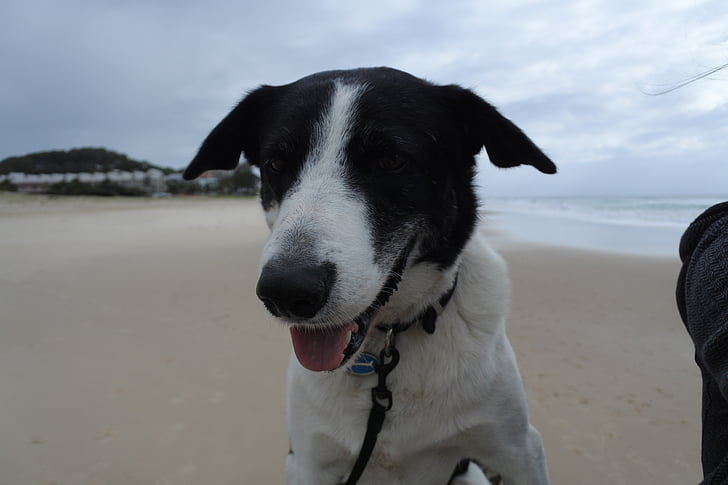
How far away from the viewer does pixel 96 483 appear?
7.90ft

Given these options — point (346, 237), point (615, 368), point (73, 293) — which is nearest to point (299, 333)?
point (346, 237)

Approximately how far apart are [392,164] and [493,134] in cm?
56

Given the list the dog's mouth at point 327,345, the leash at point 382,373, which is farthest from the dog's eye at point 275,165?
the leash at point 382,373

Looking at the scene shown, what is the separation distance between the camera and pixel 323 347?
1522 mm

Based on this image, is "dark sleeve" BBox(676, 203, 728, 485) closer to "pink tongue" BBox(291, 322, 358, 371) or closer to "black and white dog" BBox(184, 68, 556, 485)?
"black and white dog" BBox(184, 68, 556, 485)

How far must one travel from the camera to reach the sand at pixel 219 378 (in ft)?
8.48

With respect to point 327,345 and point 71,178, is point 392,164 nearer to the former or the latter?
point 327,345

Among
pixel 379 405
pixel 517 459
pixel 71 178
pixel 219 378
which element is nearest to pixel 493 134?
pixel 379 405

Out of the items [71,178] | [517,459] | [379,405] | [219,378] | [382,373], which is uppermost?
[382,373]

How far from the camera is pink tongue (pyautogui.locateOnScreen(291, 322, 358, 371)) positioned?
1.51m

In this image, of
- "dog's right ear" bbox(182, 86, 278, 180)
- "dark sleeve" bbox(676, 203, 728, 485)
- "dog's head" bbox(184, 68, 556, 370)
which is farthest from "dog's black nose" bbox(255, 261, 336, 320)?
"dog's right ear" bbox(182, 86, 278, 180)

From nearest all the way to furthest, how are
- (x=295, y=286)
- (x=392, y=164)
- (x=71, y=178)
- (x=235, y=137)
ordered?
(x=295, y=286) → (x=392, y=164) → (x=235, y=137) → (x=71, y=178)

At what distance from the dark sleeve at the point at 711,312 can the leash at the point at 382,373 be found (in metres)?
0.86

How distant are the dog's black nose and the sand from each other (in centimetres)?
172
